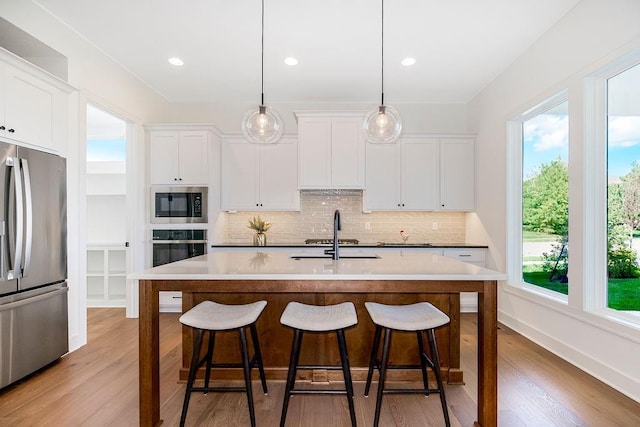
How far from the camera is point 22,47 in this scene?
2.94m

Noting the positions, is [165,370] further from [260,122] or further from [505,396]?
[505,396]

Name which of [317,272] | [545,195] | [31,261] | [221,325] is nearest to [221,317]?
[221,325]

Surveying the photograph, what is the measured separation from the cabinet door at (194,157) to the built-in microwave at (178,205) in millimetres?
129

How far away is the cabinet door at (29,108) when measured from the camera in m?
2.44

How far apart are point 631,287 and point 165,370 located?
3524 millimetres

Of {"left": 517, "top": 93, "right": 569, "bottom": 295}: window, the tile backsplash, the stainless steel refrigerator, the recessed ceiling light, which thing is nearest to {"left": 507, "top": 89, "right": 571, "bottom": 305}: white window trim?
{"left": 517, "top": 93, "right": 569, "bottom": 295}: window

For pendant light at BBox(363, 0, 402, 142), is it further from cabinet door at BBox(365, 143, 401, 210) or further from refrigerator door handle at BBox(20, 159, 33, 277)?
refrigerator door handle at BBox(20, 159, 33, 277)

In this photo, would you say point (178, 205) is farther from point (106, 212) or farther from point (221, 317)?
point (221, 317)

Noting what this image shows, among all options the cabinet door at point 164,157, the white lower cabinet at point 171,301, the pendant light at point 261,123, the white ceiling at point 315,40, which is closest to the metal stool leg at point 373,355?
the pendant light at point 261,123

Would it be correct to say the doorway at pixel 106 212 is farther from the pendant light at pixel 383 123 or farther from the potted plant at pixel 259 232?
the pendant light at pixel 383 123

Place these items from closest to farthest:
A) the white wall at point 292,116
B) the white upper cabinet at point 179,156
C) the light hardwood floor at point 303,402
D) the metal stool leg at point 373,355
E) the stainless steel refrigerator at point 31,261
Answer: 1. the light hardwood floor at point 303,402
2. the metal stool leg at point 373,355
3. the stainless steel refrigerator at point 31,261
4. the white upper cabinet at point 179,156
5. the white wall at point 292,116

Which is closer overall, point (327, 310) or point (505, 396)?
point (327, 310)

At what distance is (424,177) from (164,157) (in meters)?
3.42

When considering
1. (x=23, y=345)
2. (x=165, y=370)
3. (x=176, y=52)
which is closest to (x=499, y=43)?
(x=176, y=52)
